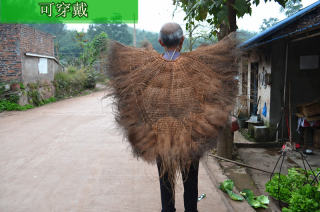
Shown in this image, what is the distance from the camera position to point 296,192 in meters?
2.69

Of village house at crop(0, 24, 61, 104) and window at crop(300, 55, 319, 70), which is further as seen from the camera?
village house at crop(0, 24, 61, 104)

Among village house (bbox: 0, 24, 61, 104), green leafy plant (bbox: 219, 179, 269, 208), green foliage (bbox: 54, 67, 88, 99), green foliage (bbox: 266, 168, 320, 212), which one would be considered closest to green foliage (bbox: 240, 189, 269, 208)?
green leafy plant (bbox: 219, 179, 269, 208)

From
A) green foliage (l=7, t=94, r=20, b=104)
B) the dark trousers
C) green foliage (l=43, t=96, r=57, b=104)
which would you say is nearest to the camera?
the dark trousers

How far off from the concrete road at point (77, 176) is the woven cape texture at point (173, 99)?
297mm

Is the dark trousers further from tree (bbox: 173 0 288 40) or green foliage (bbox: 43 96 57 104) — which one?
green foliage (bbox: 43 96 57 104)

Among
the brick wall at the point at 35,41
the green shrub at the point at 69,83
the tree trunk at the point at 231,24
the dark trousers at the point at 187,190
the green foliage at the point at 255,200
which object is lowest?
the green foliage at the point at 255,200

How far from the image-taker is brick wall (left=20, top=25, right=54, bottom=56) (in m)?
11.8

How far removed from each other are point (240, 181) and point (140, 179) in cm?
141

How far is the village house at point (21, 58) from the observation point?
11.3 m

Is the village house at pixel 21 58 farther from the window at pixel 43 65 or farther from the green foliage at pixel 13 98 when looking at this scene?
the green foliage at pixel 13 98

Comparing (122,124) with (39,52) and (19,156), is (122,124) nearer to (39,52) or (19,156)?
(19,156)

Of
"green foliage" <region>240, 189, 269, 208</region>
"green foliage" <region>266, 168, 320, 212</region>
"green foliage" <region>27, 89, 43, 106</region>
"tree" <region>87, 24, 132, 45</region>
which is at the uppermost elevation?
"tree" <region>87, 24, 132, 45</region>

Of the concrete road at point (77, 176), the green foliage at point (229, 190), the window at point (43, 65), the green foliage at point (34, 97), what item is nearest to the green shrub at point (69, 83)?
the window at point (43, 65)

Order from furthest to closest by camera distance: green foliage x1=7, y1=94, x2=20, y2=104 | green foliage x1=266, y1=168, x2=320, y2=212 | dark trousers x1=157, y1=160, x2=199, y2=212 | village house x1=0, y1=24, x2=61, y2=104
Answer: village house x1=0, y1=24, x2=61, y2=104 → green foliage x1=7, y1=94, x2=20, y2=104 → green foliage x1=266, y1=168, x2=320, y2=212 → dark trousers x1=157, y1=160, x2=199, y2=212
